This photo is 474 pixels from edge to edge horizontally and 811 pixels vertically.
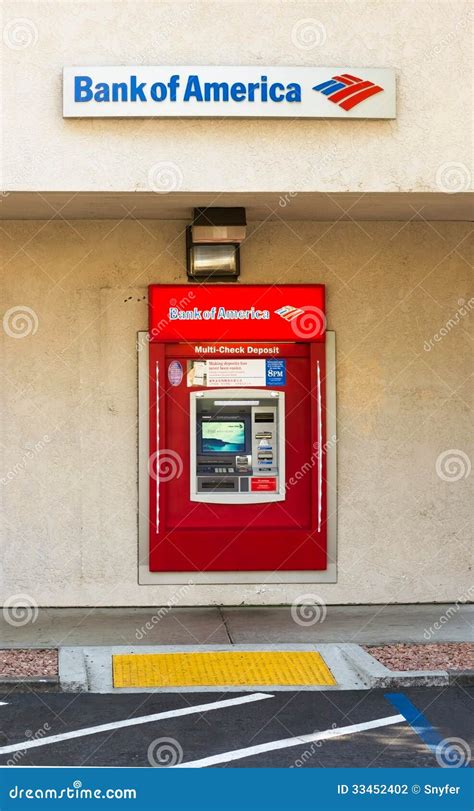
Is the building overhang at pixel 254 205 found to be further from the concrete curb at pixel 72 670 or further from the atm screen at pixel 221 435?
the concrete curb at pixel 72 670

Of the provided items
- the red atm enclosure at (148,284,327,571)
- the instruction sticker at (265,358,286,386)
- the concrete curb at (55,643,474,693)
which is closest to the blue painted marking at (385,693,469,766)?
the concrete curb at (55,643,474,693)

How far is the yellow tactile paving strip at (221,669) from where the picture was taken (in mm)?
7422

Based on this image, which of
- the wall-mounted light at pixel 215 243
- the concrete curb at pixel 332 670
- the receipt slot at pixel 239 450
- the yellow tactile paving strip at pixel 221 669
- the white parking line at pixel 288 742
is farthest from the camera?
the receipt slot at pixel 239 450

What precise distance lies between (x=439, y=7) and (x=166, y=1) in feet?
6.85

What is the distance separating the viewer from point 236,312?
9.81 meters

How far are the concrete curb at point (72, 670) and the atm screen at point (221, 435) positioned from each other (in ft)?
8.03

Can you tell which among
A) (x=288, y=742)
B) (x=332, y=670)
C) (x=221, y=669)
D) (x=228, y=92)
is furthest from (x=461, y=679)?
(x=228, y=92)

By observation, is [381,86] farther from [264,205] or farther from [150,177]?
[150,177]

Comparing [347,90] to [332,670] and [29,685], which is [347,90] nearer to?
[332,670]

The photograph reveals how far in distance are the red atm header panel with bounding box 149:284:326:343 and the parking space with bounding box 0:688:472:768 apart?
359 centimetres

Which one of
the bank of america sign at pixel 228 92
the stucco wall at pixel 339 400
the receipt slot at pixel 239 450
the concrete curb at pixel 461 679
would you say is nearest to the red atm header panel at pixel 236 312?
the stucco wall at pixel 339 400

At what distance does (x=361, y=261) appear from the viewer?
9.96m

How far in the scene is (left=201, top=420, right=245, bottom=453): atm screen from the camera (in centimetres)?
991

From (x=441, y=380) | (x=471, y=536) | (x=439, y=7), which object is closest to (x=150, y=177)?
(x=439, y=7)
